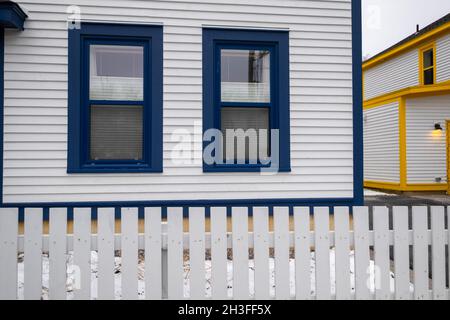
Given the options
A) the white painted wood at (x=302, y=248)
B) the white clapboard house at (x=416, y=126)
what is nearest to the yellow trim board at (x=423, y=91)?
the white clapboard house at (x=416, y=126)

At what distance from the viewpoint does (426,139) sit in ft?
51.4

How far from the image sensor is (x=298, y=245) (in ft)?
9.75

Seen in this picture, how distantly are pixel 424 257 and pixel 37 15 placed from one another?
5864 millimetres

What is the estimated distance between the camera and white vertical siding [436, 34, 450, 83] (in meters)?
17.5

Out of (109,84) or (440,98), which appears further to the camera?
(440,98)

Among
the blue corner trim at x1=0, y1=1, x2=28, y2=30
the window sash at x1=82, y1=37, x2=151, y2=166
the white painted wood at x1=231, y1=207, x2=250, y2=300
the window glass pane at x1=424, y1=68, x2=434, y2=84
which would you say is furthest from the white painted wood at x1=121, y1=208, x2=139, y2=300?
the window glass pane at x1=424, y1=68, x2=434, y2=84

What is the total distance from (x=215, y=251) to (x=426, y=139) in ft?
51.1

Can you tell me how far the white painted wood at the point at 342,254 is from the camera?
2994 millimetres

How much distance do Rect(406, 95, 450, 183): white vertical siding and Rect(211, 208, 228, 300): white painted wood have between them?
48.5ft

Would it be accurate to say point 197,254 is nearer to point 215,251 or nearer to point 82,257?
point 215,251

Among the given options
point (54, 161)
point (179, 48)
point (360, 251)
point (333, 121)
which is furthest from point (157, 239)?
point (333, 121)

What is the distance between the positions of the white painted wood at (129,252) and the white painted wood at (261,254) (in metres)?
0.96
